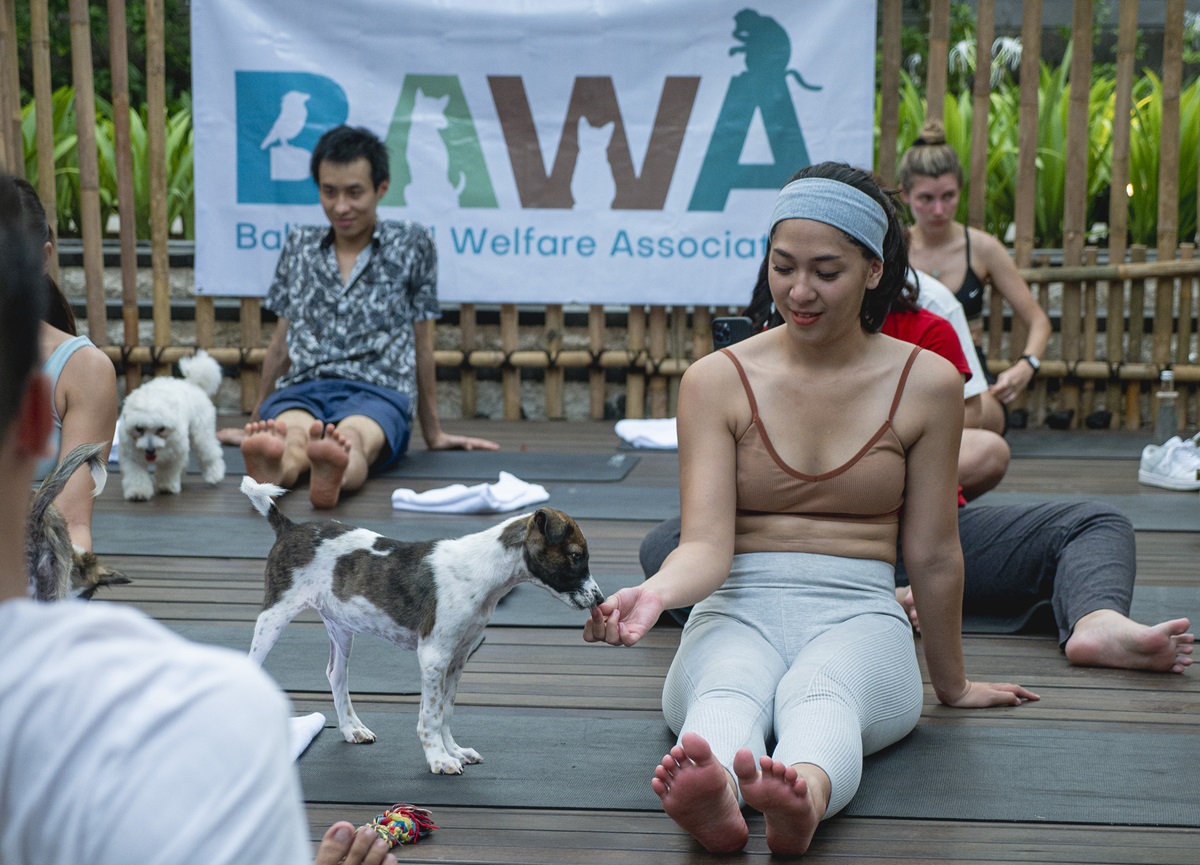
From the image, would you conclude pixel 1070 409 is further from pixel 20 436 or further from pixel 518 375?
pixel 20 436

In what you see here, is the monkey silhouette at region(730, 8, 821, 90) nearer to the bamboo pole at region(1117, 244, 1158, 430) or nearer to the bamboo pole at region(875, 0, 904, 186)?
the bamboo pole at region(875, 0, 904, 186)

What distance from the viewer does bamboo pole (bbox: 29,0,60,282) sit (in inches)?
278

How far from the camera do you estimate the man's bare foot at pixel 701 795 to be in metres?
1.83

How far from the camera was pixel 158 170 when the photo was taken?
727 cm

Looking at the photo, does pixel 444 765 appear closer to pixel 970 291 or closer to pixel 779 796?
pixel 779 796

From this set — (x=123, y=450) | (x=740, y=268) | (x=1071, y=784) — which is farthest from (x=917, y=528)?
(x=740, y=268)

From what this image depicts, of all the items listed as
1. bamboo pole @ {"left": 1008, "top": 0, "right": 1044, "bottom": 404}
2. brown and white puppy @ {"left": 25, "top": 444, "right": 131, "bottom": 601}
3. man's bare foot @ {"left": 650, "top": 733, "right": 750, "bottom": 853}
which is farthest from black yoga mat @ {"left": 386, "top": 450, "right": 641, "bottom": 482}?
man's bare foot @ {"left": 650, "top": 733, "right": 750, "bottom": 853}

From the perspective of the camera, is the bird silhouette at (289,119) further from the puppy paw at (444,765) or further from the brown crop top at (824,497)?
the puppy paw at (444,765)

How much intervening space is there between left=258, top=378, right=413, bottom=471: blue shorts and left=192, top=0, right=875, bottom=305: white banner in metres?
1.72

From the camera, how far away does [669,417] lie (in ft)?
24.8

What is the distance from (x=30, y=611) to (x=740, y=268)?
21.8 ft

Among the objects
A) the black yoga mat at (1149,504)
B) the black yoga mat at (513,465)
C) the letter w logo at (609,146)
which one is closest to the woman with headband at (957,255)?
the black yoga mat at (1149,504)

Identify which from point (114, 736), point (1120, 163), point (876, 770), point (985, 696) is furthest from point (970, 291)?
point (114, 736)

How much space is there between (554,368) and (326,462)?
2987 mm
